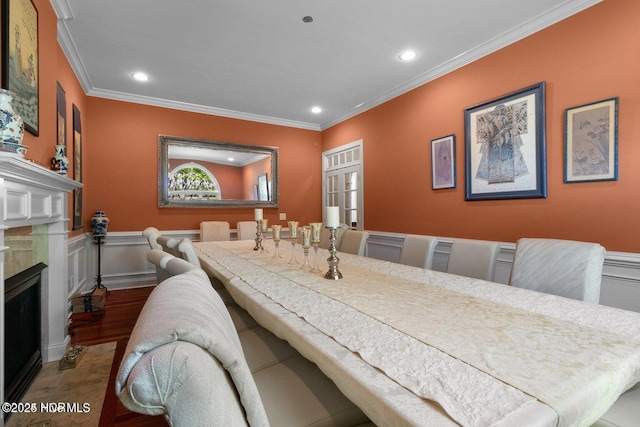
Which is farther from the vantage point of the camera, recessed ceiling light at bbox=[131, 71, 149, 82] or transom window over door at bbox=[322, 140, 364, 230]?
transom window over door at bbox=[322, 140, 364, 230]

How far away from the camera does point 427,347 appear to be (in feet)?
2.59

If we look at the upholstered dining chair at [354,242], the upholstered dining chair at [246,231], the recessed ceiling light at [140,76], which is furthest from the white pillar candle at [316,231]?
the recessed ceiling light at [140,76]

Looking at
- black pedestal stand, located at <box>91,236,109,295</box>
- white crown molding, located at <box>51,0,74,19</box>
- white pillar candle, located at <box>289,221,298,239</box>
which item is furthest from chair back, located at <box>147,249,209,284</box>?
black pedestal stand, located at <box>91,236,109,295</box>

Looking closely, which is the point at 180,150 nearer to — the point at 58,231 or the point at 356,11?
the point at 58,231

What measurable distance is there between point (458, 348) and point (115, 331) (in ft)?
9.75

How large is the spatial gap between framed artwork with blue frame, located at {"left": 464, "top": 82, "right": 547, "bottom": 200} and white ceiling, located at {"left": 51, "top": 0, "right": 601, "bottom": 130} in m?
0.55

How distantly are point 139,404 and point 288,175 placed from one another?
189 inches

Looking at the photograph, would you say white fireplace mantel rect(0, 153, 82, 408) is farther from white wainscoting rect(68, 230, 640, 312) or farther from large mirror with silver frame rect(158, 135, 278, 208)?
large mirror with silver frame rect(158, 135, 278, 208)

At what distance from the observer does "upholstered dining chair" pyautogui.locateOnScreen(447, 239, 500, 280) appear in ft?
5.77

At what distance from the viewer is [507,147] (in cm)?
266

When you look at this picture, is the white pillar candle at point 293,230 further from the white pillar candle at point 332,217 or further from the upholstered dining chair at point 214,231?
the upholstered dining chair at point 214,231

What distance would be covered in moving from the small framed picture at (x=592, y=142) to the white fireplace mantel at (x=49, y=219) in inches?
132

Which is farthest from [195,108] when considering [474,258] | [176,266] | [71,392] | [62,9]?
[474,258]

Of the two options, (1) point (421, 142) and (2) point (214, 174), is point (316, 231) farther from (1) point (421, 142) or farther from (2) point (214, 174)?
(2) point (214, 174)
